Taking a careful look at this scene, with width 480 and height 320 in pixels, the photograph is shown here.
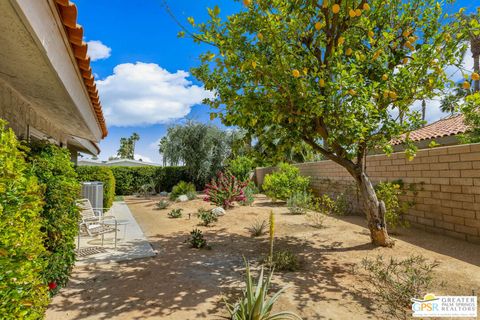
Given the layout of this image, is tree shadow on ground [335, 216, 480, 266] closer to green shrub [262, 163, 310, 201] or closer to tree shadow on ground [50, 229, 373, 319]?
tree shadow on ground [50, 229, 373, 319]

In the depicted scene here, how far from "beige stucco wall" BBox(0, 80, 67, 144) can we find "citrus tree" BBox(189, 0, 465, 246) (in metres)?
2.90

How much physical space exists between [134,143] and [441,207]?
250 feet

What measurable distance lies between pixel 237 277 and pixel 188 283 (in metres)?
0.78

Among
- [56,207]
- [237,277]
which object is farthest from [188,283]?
[56,207]

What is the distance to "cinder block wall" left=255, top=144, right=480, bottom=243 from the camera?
5770 mm

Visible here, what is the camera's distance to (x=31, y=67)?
2.62 metres

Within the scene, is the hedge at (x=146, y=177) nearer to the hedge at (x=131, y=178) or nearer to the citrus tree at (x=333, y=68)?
the hedge at (x=131, y=178)

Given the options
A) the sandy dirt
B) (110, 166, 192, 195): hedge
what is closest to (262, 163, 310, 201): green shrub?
the sandy dirt

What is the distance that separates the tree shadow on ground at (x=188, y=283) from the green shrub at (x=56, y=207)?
1.93 ft

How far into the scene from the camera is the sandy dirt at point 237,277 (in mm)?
3281

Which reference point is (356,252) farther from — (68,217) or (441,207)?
(68,217)

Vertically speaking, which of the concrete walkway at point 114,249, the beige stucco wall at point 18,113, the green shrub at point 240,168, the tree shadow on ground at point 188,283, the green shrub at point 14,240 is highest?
the beige stucco wall at point 18,113

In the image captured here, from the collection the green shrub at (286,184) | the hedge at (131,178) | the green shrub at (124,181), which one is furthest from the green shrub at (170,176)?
the green shrub at (286,184)

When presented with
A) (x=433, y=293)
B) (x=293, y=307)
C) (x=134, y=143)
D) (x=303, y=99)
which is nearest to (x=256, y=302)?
(x=293, y=307)
